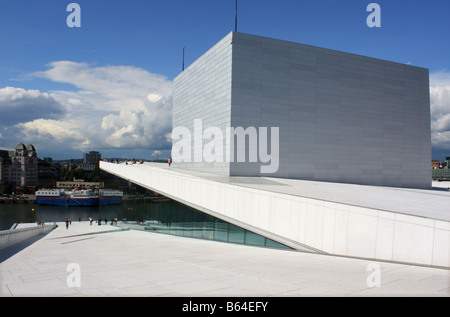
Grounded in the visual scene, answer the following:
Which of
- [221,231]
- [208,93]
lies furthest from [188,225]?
[208,93]

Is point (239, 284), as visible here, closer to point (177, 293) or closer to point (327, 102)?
point (177, 293)

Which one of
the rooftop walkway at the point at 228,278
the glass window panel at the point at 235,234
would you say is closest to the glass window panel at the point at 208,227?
the glass window panel at the point at 235,234

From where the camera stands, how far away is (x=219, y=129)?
20516mm

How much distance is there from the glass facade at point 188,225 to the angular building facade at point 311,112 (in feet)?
12.4

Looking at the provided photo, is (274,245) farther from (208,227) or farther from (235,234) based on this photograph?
(208,227)

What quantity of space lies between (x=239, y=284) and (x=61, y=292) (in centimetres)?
306

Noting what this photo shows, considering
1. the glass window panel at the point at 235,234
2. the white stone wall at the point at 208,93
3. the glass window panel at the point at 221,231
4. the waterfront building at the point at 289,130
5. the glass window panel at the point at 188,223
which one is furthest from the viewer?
the white stone wall at the point at 208,93

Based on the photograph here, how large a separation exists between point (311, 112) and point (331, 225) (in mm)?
13296

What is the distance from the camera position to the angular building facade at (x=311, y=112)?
64.2 ft

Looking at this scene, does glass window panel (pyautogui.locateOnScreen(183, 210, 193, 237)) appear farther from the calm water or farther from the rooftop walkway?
the rooftop walkway

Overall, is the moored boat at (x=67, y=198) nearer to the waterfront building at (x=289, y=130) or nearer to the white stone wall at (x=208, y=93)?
the white stone wall at (x=208, y=93)

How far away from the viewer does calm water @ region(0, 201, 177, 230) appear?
1014 inches
